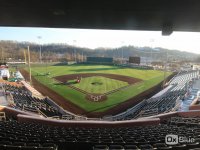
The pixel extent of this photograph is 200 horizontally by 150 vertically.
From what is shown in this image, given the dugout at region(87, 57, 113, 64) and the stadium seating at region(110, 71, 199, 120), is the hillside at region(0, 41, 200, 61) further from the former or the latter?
the stadium seating at region(110, 71, 199, 120)

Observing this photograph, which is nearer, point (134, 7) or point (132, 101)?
point (134, 7)

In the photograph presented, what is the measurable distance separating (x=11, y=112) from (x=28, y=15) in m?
8.72

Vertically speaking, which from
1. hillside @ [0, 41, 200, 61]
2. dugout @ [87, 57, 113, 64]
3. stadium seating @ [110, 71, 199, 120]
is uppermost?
hillside @ [0, 41, 200, 61]

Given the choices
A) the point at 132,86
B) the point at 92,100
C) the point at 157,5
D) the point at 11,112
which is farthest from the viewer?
the point at 132,86

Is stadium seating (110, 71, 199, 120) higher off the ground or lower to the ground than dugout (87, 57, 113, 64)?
lower

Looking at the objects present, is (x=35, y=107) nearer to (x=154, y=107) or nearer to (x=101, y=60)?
(x=154, y=107)

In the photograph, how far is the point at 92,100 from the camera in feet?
85.4

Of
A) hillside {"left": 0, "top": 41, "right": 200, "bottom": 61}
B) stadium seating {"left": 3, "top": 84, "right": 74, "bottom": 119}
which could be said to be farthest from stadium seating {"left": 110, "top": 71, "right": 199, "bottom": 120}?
hillside {"left": 0, "top": 41, "right": 200, "bottom": 61}

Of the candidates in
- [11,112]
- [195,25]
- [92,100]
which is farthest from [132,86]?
[195,25]

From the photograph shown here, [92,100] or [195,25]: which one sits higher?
[195,25]

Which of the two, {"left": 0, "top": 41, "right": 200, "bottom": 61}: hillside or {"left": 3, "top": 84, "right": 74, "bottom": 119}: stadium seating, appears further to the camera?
{"left": 0, "top": 41, "right": 200, "bottom": 61}: hillside

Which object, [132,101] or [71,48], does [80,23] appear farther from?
[71,48]

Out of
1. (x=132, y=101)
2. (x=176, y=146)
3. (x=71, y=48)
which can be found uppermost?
(x=71, y=48)

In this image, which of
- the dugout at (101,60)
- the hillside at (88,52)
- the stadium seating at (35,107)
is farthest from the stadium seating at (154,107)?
the hillside at (88,52)
